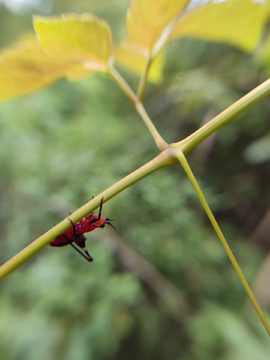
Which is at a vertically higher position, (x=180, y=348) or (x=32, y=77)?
(x=32, y=77)

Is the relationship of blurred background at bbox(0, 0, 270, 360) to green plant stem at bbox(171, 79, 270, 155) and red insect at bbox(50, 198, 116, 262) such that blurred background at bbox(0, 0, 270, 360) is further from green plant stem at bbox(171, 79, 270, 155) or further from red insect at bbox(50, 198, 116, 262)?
green plant stem at bbox(171, 79, 270, 155)

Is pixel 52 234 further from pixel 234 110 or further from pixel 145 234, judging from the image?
pixel 145 234

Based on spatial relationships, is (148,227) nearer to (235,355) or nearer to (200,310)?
(200,310)

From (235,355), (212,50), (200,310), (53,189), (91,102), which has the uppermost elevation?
(212,50)

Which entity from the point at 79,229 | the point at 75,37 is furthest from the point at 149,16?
the point at 79,229

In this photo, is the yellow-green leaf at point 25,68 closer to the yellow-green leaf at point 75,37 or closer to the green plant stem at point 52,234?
the yellow-green leaf at point 75,37

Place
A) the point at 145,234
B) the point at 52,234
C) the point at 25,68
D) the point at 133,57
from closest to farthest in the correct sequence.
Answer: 1. the point at 52,234
2. the point at 25,68
3. the point at 133,57
4. the point at 145,234

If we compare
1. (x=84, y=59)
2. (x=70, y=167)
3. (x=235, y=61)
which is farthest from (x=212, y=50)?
(x=84, y=59)

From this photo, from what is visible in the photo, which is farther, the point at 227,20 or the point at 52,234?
the point at 227,20
